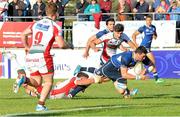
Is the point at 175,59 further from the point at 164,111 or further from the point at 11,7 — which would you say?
the point at 164,111

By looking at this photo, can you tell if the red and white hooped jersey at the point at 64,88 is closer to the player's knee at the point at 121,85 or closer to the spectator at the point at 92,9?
the player's knee at the point at 121,85

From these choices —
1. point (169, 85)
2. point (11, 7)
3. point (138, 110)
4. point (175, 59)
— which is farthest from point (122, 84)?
point (11, 7)

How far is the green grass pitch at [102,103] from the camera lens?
1355 cm

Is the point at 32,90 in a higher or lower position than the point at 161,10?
lower

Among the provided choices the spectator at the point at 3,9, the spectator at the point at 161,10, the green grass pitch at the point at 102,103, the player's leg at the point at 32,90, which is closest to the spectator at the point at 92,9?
the spectator at the point at 161,10

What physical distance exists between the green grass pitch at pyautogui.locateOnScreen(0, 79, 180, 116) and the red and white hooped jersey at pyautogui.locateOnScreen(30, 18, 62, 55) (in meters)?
1.26

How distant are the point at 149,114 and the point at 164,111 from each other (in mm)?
631

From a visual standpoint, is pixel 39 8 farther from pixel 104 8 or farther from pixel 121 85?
pixel 121 85

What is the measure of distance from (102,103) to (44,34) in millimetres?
2445

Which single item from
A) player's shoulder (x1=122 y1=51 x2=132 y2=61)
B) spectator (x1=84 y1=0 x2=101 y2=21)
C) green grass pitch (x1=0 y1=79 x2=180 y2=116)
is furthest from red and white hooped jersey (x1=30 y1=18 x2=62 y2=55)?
spectator (x1=84 y1=0 x2=101 y2=21)

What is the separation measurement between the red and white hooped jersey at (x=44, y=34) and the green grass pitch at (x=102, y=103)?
126cm

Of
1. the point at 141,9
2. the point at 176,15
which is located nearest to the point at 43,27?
the point at 176,15

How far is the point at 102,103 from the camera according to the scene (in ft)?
51.5

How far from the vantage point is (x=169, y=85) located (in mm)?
22203
